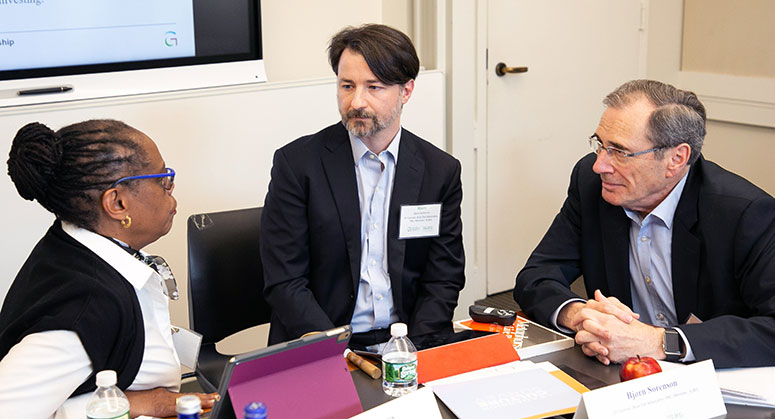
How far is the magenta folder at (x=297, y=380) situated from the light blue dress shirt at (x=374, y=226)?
2.74 feet

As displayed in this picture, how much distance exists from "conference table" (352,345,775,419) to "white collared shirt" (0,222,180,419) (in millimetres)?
444

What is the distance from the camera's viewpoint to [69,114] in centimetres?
300

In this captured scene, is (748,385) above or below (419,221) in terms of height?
below

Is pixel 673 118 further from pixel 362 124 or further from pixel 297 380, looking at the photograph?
pixel 297 380

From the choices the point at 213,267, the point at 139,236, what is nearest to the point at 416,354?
the point at 139,236

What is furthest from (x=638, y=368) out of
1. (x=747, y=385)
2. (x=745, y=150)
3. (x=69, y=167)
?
(x=745, y=150)

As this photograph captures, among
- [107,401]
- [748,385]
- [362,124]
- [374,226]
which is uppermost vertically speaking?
[362,124]

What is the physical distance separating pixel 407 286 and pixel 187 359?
79cm

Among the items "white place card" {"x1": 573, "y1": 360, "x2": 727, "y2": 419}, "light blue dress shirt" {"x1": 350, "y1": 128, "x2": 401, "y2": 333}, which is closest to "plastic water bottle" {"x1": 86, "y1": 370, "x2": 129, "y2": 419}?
"white place card" {"x1": 573, "y1": 360, "x2": 727, "y2": 419}

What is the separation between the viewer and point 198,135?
3266 mm

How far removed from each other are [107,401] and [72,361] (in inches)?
6.3

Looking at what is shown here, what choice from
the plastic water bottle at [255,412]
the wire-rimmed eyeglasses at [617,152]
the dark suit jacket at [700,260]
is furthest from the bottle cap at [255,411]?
the wire-rimmed eyeglasses at [617,152]

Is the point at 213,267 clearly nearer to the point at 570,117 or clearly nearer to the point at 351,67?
the point at 351,67

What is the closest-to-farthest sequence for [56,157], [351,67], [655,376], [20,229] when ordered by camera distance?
[655,376] < [56,157] < [351,67] < [20,229]
